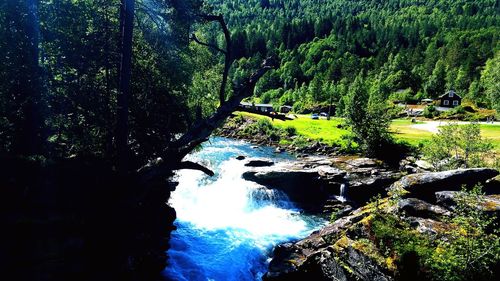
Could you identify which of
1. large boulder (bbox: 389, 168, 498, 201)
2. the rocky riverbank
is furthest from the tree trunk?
the rocky riverbank

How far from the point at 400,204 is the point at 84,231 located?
44.2ft

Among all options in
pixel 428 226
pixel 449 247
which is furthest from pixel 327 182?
pixel 449 247

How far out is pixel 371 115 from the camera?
145 feet

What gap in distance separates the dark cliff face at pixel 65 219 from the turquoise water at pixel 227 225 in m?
6.57

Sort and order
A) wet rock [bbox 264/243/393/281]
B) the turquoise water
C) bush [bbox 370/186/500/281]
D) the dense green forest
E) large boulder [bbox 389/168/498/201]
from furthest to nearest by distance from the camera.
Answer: the dense green forest, the turquoise water, large boulder [bbox 389/168/498/201], wet rock [bbox 264/243/393/281], bush [bbox 370/186/500/281]

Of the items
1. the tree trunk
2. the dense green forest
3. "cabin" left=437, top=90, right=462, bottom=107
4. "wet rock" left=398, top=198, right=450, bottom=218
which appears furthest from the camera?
the dense green forest

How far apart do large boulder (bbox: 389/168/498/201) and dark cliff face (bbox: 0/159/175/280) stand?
13.7 m

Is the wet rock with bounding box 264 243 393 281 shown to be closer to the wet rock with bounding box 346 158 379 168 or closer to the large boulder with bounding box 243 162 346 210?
the large boulder with bounding box 243 162 346 210

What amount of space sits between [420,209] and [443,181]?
3.04 meters

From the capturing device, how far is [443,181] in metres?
18.5

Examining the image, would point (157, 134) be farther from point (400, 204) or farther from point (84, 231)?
point (400, 204)

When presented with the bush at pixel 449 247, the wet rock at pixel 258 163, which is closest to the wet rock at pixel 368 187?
the wet rock at pixel 258 163

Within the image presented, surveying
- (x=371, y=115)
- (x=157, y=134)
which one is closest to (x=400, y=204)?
(x=157, y=134)

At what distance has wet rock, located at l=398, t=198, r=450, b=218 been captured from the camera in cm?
1611
